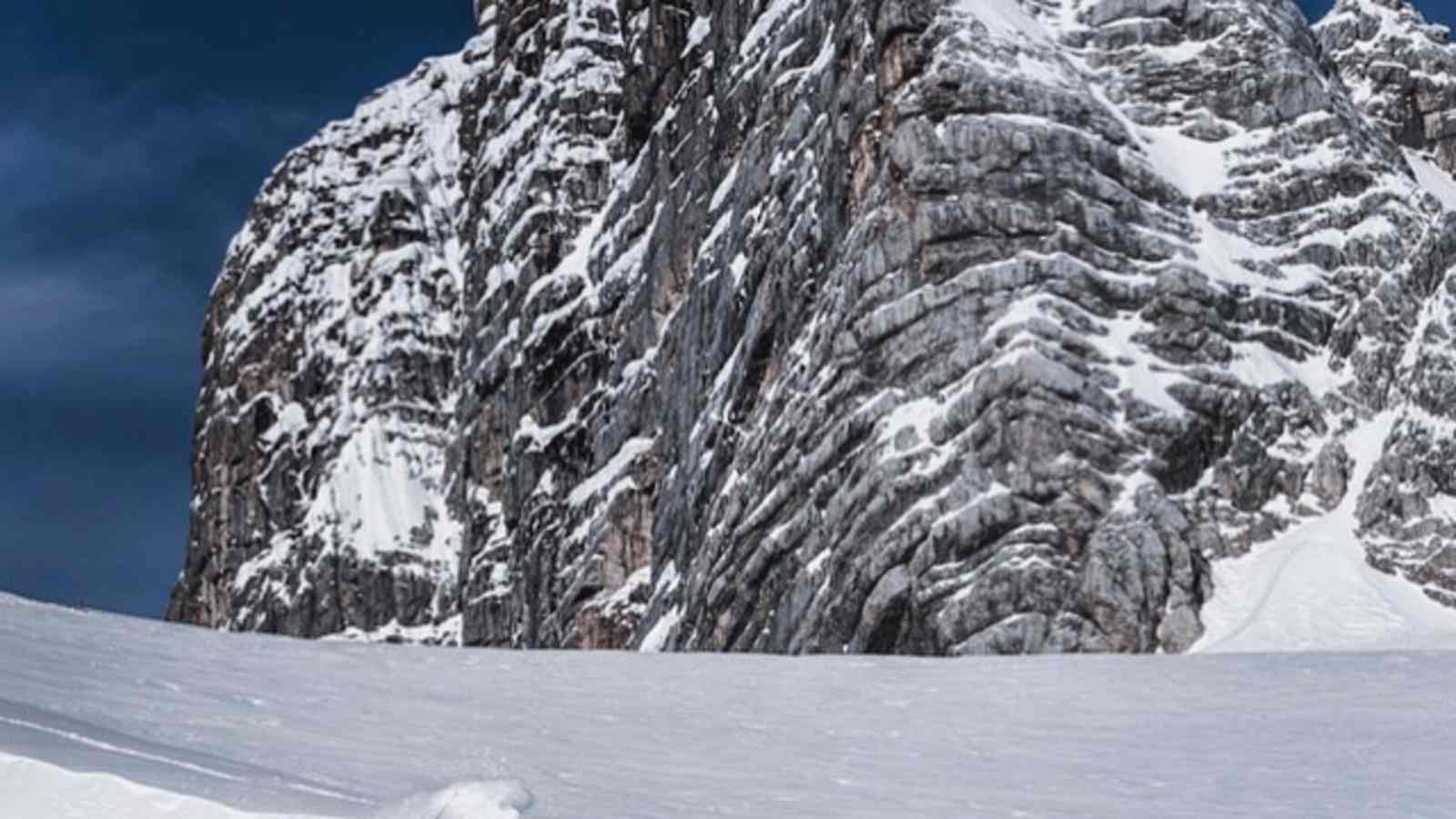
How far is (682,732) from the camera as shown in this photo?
14734mm

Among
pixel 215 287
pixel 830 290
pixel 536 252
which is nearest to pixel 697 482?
pixel 830 290

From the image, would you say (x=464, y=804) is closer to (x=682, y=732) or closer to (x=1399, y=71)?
(x=682, y=732)

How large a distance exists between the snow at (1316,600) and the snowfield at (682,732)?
46.0 metres

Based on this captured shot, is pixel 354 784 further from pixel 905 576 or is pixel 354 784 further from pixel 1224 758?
pixel 905 576

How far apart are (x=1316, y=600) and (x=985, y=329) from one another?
11762 mm

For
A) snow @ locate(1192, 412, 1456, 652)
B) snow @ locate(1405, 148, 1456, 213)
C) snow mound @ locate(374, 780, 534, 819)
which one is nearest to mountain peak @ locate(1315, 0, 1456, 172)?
snow @ locate(1405, 148, 1456, 213)

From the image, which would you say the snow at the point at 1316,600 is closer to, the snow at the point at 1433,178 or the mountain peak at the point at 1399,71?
the snow at the point at 1433,178

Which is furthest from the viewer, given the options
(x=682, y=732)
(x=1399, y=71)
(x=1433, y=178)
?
(x=1399, y=71)

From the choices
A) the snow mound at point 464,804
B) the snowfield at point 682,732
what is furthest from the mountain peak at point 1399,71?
the snow mound at point 464,804

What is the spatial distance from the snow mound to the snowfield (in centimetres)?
2

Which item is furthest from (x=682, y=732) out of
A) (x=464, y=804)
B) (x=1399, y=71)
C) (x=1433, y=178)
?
(x=1399, y=71)

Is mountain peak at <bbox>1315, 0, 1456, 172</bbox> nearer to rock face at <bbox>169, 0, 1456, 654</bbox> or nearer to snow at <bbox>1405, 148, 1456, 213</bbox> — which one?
rock face at <bbox>169, 0, 1456, 654</bbox>

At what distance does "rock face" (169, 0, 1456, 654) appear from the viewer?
65938 millimetres

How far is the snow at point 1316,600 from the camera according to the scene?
64312 millimetres
